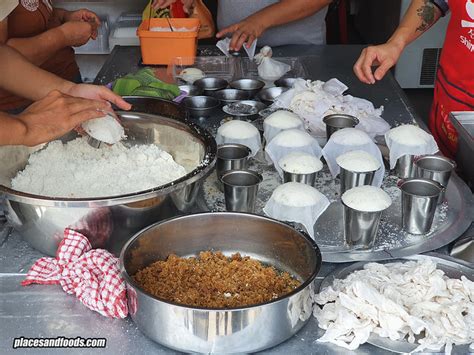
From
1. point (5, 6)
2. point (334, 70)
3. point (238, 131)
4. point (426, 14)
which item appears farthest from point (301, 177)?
point (334, 70)

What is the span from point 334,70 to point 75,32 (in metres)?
1.19

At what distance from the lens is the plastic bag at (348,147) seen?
6.41ft

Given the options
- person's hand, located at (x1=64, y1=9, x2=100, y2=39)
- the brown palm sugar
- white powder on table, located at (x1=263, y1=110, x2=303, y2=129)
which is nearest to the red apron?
white powder on table, located at (x1=263, y1=110, x2=303, y2=129)

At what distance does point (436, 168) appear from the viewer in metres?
Answer: 1.86

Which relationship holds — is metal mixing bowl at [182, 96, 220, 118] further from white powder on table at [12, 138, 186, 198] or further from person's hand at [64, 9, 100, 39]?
person's hand at [64, 9, 100, 39]

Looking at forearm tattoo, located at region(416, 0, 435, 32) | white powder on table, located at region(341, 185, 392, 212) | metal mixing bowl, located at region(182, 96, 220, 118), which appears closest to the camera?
white powder on table, located at region(341, 185, 392, 212)

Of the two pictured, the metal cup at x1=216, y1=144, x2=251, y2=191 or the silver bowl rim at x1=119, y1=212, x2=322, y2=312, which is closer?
the silver bowl rim at x1=119, y1=212, x2=322, y2=312

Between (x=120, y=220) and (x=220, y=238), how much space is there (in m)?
0.25

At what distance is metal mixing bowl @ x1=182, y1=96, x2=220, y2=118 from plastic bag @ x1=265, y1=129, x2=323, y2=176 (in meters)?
0.55

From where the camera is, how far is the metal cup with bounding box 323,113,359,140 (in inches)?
85.1

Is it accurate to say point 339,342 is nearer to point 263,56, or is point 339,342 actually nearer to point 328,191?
point 328,191

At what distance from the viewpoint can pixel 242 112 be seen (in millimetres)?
2396

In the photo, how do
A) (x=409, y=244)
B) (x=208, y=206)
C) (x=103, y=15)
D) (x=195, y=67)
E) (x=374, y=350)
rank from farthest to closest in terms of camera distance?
(x=103, y=15)
(x=195, y=67)
(x=208, y=206)
(x=409, y=244)
(x=374, y=350)

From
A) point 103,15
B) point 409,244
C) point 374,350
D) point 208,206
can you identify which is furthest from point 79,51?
point 374,350
